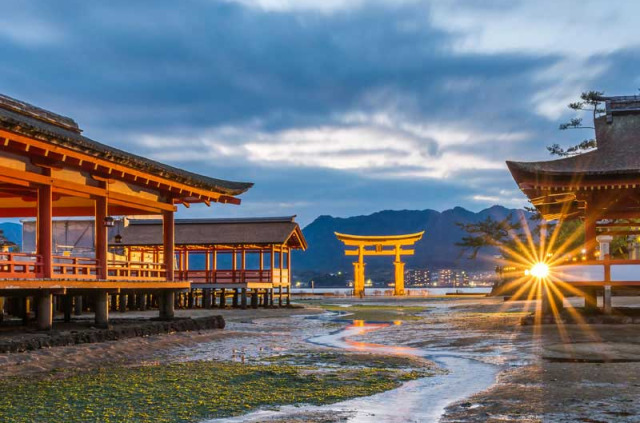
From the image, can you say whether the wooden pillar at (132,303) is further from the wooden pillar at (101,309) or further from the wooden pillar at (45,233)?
the wooden pillar at (45,233)

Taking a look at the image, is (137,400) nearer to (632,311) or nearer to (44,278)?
(44,278)

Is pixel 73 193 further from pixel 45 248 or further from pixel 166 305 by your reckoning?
pixel 166 305

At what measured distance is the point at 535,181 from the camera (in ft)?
70.3

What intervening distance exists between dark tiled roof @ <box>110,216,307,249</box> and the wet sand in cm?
1770

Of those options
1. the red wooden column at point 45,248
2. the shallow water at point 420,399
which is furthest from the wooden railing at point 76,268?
the shallow water at point 420,399

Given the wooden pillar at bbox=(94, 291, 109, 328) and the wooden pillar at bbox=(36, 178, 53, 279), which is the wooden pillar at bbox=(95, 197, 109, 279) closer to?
the wooden pillar at bbox=(94, 291, 109, 328)

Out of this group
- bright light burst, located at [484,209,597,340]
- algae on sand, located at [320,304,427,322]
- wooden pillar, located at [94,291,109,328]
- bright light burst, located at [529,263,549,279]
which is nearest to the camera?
wooden pillar, located at [94,291,109,328]

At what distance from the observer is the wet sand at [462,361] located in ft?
26.7

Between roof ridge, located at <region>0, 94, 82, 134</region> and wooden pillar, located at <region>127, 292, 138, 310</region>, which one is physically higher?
roof ridge, located at <region>0, 94, 82, 134</region>

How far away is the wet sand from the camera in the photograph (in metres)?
8.12

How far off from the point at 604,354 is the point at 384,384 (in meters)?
5.37

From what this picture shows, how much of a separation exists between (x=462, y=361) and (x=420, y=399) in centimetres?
453

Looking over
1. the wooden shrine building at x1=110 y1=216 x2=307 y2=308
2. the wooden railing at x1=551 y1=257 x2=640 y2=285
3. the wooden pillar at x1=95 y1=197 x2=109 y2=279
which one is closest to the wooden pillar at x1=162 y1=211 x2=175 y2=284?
the wooden pillar at x1=95 y1=197 x2=109 y2=279

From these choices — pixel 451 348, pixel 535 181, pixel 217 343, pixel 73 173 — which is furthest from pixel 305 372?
pixel 535 181
